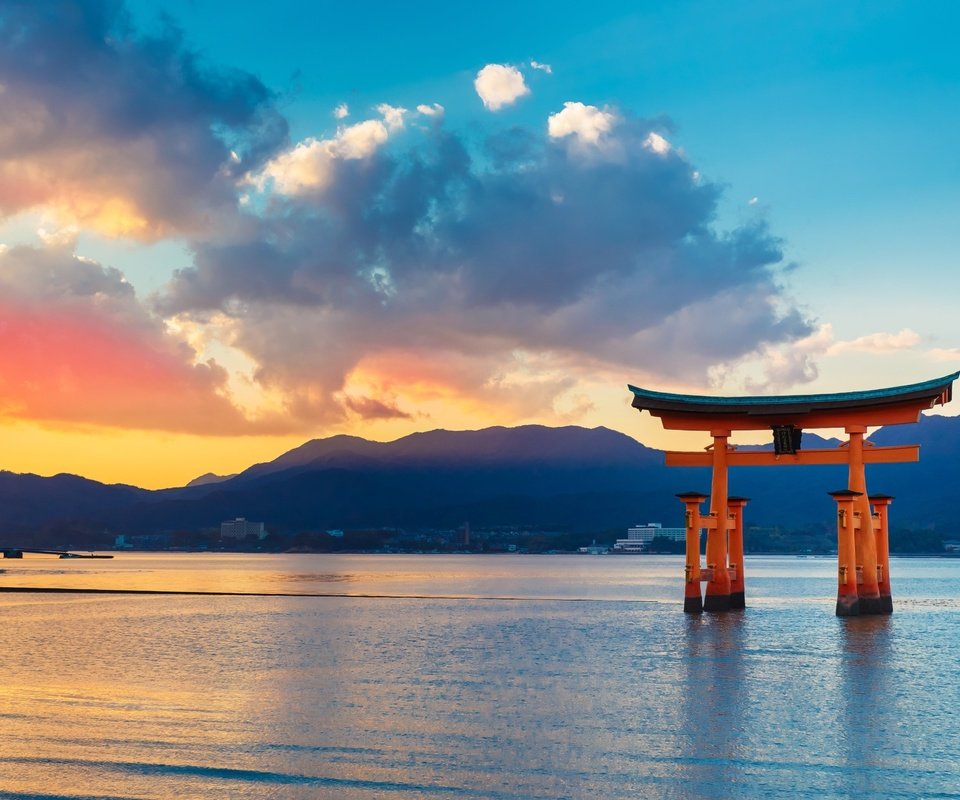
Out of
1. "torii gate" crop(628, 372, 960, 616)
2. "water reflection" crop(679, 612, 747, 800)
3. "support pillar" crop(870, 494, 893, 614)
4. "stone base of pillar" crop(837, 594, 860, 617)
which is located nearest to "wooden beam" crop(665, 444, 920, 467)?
"torii gate" crop(628, 372, 960, 616)

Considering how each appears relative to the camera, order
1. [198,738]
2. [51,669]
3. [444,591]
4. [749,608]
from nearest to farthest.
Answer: [198,738], [51,669], [749,608], [444,591]

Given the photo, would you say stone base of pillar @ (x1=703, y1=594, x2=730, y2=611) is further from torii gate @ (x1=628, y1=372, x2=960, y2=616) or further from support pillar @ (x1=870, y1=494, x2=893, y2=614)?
support pillar @ (x1=870, y1=494, x2=893, y2=614)

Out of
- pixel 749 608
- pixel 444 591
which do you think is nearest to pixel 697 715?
pixel 749 608

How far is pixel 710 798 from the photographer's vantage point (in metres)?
14.7

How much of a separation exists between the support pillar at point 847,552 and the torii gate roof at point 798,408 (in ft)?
11.1

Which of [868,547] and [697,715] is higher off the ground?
[868,547]

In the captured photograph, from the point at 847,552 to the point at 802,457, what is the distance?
5.23 meters

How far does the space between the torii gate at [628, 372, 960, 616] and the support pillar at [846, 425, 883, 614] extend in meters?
0.04

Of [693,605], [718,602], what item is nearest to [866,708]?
[718,602]

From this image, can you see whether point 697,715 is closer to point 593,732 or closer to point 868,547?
point 593,732

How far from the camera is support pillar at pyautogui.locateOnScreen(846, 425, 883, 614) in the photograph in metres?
42.2

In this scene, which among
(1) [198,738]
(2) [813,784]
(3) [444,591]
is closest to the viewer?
(2) [813,784]

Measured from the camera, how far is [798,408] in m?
43.9

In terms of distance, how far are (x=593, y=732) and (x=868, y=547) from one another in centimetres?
2592
